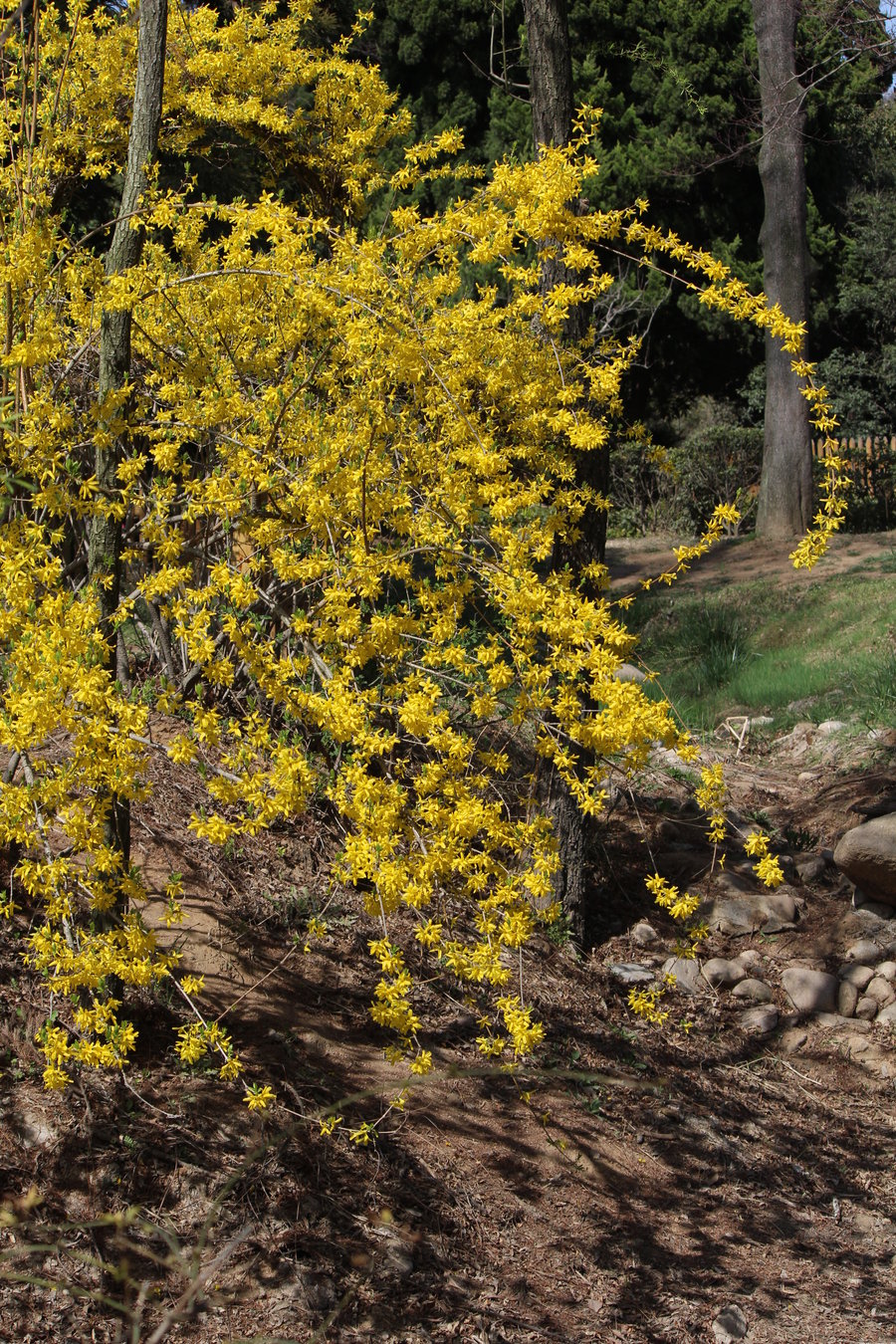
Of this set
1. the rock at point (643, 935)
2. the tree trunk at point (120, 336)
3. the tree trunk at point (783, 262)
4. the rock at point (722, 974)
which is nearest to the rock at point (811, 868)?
the rock at point (722, 974)

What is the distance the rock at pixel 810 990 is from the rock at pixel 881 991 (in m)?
0.17

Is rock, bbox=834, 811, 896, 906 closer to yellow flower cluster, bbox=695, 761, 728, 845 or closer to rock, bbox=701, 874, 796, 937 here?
rock, bbox=701, 874, 796, 937

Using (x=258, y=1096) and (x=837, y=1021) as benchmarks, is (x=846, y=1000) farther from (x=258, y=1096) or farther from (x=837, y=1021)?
(x=258, y=1096)

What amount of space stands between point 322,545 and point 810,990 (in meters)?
3.00

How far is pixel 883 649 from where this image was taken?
8570mm

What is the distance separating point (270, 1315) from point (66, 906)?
3.62ft

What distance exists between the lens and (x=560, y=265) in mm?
4887

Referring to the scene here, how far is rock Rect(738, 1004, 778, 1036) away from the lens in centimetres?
517

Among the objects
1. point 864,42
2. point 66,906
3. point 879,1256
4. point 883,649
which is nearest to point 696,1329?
point 879,1256

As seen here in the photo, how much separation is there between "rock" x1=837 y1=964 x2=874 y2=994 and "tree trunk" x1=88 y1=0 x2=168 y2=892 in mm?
3483

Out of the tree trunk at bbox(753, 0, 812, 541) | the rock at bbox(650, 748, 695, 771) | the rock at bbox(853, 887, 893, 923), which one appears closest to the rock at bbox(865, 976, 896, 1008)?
the rock at bbox(853, 887, 893, 923)

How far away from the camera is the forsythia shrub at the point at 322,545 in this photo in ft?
9.68

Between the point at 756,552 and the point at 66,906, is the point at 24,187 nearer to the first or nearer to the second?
the point at 66,906

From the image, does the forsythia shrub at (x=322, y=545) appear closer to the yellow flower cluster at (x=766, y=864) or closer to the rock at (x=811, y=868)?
the yellow flower cluster at (x=766, y=864)
